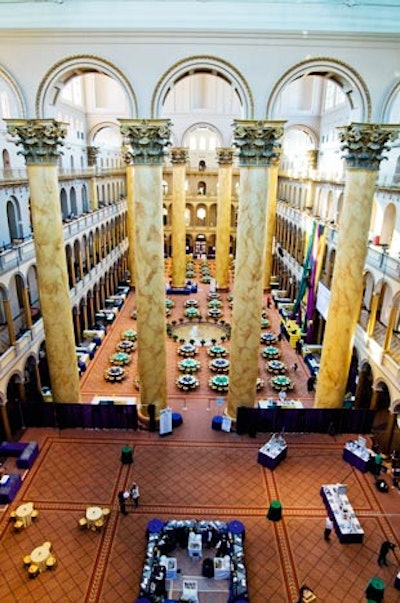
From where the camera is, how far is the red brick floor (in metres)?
11.0

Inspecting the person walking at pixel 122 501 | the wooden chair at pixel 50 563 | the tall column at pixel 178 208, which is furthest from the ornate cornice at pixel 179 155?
the wooden chair at pixel 50 563

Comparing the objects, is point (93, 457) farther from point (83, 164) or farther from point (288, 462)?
point (83, 164)

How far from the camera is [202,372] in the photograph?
22.8 meters

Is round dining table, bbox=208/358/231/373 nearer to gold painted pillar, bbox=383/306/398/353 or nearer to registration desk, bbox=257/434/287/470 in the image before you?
registration desk, bbox=257/434/287/470

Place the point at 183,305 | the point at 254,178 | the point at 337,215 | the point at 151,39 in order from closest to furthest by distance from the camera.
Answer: the point at 151,39, the point at 254,178, the point at 337,215, the point at 183,305

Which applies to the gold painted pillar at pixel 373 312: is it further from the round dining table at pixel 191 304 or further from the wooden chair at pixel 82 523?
the round dining table at pixel 191 304

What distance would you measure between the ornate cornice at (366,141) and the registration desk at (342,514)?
9724 millimetres

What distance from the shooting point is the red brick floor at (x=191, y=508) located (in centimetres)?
1102

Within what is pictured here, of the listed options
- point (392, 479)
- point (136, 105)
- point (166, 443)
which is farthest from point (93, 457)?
point (136, 105)

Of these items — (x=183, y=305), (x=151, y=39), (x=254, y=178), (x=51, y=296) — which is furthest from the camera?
(x=183, y=305)

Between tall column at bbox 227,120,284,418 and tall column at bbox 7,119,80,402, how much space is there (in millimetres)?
5753

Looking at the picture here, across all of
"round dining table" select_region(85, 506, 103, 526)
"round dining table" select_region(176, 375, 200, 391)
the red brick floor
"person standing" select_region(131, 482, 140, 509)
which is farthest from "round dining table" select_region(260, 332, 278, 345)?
"round dining table" select_region(85, 506, 103, 526)

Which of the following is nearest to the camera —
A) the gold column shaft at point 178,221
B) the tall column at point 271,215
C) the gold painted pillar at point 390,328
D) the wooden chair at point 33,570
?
the wooden chair at point 33,570

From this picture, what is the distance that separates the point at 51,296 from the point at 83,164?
71.8ft
